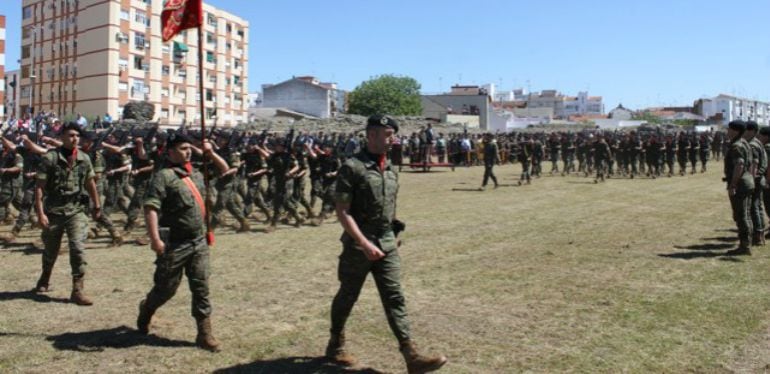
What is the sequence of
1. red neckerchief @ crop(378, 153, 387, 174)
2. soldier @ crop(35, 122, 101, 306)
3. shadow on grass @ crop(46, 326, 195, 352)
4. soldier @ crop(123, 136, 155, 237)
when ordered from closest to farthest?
1. red neckerchief @ crop(378, 153, 387, 174)
2. shadow on grass @ crop(46, 326, 195, 352)
3. soldier @ crop(35, 122, 101, 306)
4. soldier @ crop(123, 136, 155, 237)

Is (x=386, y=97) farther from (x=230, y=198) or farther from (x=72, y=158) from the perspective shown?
(x=72, y=158)

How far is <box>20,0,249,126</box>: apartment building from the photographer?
60438 mm

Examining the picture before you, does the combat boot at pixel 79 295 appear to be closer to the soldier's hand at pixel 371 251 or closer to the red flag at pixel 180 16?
the red flag at pixel 180 16

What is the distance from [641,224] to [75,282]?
10.3m

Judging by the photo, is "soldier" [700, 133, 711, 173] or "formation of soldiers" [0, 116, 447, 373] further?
"soldier" [700, 133, 711, 173]

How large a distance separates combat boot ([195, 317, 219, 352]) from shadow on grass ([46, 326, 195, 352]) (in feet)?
0.63

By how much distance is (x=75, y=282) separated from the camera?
675cm

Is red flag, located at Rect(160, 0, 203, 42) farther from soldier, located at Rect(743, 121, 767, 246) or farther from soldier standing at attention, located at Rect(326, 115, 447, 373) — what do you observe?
soldier, located at Rect(743, 121, 767, 246)

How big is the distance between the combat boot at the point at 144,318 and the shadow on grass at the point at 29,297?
1644 mm

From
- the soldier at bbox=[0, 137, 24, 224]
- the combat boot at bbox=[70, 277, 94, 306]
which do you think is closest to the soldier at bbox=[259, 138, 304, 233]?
the soldier at bbox=[0, 137, 24, 224]

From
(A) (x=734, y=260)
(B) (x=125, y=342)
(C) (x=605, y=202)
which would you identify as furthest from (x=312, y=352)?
(C) (x=605, y=202)

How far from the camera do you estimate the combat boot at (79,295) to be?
6.69 m

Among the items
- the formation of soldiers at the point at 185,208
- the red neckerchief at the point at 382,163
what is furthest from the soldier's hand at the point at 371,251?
the red neckerchief at the point at 382,163

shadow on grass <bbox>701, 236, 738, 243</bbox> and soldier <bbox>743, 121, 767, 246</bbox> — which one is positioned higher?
soldier <bbox>743, 121, 767, 246</bbox>
